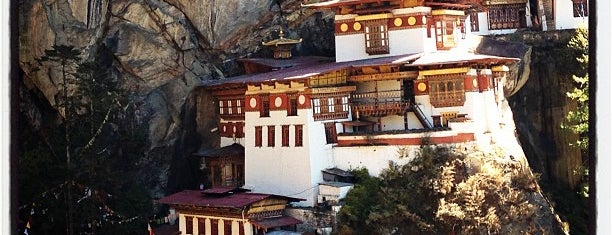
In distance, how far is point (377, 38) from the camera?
25.1 metres

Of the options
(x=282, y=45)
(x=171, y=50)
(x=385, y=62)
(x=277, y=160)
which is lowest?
(x=277, y=160)

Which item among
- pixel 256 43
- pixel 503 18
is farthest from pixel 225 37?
pixel 503 18

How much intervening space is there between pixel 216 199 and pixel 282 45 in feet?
23.8

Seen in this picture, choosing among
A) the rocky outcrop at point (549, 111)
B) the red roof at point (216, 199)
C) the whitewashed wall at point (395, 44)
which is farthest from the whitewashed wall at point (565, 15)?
the red roof at point (216, 199)

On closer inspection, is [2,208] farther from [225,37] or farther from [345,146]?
[225,37]

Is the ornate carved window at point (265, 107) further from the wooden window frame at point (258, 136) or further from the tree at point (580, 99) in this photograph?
the tree at point (580, 99)

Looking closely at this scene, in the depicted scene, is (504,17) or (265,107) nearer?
(265,107)

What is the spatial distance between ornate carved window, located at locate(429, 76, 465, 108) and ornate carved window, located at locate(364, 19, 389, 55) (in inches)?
78.1

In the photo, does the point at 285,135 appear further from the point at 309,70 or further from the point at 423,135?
the point at 423,135

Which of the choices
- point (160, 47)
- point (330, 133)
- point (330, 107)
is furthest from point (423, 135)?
point (160, 47)

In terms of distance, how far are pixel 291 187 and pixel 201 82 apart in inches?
207

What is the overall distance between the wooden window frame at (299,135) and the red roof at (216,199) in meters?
1.66

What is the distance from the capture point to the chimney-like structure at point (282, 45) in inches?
1096

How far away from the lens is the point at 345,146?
2378cm
